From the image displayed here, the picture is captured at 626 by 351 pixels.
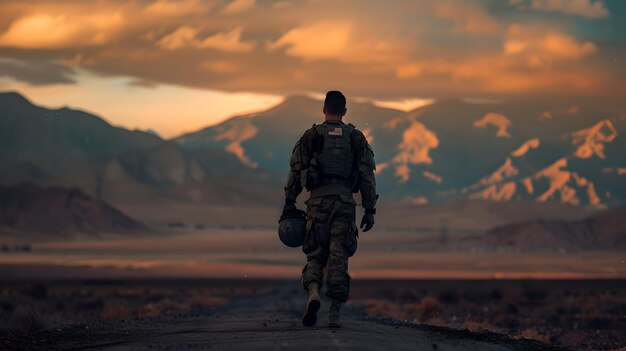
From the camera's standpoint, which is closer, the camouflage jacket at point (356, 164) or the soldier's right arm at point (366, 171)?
the camouflage jacket at point (356, 164)

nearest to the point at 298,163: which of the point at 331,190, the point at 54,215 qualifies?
the point at 331,190

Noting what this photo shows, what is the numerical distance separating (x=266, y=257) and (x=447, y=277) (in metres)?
33.9

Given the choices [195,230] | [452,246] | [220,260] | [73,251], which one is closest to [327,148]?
[220,260]

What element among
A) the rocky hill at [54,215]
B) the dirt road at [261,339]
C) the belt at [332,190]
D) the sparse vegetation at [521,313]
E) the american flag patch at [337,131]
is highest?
the rocky hill at [54,215]

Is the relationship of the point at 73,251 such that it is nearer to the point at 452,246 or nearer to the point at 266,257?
the point at 266,257

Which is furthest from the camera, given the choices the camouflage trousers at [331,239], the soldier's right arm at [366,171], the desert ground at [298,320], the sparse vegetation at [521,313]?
the sparse vegetation at [521,313]

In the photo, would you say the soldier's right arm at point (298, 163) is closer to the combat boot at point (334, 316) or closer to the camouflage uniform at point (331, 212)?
the camouflage uniform at point (331, 212)

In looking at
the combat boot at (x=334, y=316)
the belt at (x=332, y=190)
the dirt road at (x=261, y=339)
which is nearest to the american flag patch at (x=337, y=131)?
the belt at (x=332, y=190)

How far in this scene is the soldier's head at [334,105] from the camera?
13.8 meters

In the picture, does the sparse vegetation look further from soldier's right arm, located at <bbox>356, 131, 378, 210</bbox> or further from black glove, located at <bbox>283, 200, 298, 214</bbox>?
black glove, located at <bbox>283, 200, 298, 214</bbox>

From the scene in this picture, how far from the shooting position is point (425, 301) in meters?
37.8

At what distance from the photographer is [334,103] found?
13773mm

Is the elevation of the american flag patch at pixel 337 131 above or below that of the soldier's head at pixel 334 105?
below

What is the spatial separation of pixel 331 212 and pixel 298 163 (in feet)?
2.15
